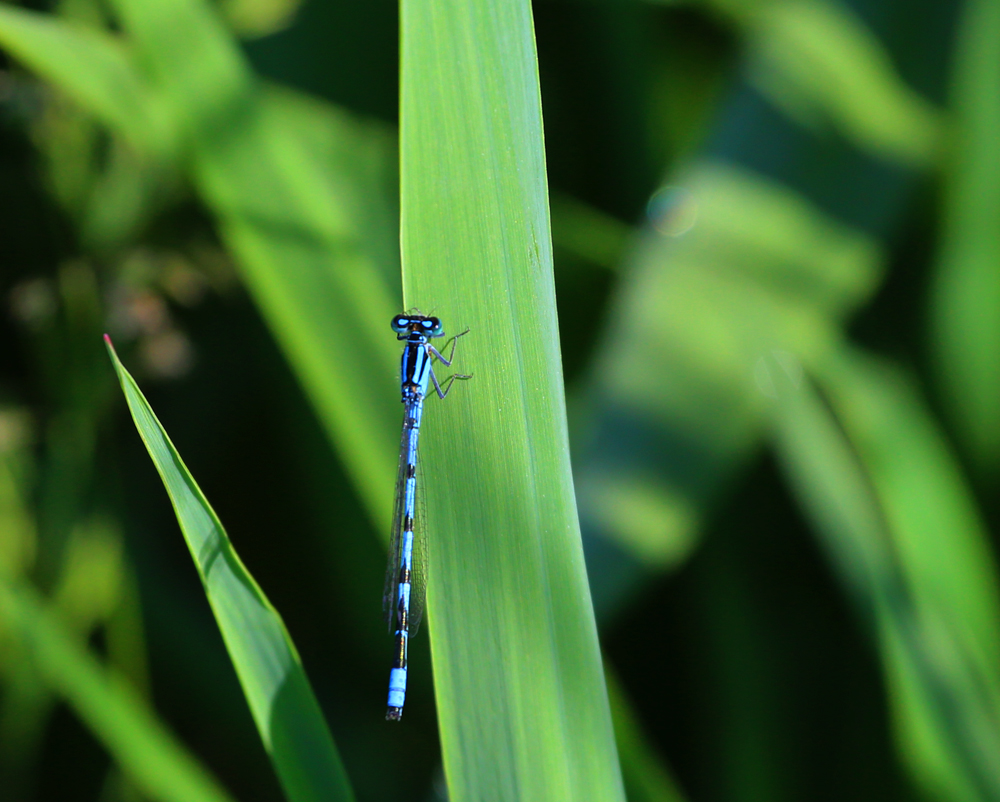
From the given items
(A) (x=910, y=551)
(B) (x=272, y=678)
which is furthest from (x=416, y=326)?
(A) (x=910, y=551)

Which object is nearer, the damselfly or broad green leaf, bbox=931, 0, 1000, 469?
the damselfly

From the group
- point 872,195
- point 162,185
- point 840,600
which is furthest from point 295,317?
point 840,600

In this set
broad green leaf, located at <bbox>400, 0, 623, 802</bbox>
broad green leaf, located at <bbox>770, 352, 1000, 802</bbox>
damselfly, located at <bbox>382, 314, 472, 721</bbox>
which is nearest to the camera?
broad green leaf, located at <bbox>400, 0, 623, 802</bbox>

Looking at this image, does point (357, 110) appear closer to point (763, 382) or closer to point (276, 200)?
point (276, 200)

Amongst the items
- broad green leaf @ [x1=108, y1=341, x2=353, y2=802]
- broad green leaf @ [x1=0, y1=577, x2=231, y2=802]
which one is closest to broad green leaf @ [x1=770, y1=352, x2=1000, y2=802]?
broad green leaf @ [x1=108, y1=341, x2=353, y2=802]

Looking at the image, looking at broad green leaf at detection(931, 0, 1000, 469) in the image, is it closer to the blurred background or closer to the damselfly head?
the blurred background

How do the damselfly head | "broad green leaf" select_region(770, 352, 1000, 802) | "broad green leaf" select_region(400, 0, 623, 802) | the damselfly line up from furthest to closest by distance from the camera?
"broad green leaf" select_region(770, 352, 1000, 802) → the damselfly → the damselfly head → "broad green leaf" select_region(400, 0, 623, 802)

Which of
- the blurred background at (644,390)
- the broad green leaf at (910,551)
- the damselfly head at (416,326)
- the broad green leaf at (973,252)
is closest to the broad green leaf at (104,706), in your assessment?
the blurred background at (644,390)
